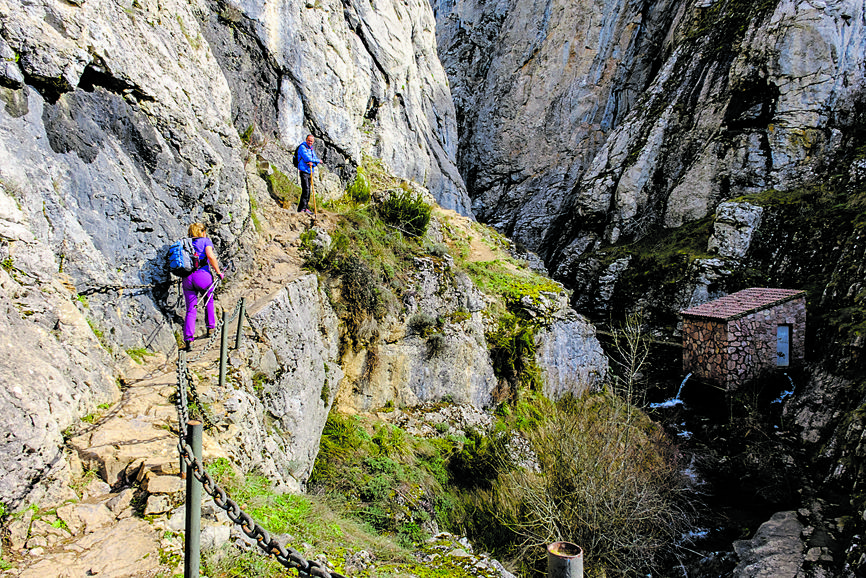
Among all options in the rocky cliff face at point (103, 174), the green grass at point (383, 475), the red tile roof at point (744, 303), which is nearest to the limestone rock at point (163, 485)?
the rocky cliff face at point (103, 174)

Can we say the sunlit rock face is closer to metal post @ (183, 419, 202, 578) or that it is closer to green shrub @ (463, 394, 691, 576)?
green shrub @ (463, 394, 691, 576)

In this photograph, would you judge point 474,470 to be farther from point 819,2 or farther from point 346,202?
point 819,2

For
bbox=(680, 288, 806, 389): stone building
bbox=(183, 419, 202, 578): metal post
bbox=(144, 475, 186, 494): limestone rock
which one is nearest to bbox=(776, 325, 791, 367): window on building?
bbox=(680, 288, 806, 389): stone building

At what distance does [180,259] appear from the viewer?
6.08 meters

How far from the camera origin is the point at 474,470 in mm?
9406

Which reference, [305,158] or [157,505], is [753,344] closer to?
[305,158]

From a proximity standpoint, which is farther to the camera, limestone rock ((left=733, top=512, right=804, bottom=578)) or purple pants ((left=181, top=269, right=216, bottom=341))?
limestone rock ((left=733, top=512, right=804, bottom=578))

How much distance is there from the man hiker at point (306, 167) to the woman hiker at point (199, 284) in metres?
3.72

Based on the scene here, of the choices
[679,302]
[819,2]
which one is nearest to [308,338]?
[679,302]

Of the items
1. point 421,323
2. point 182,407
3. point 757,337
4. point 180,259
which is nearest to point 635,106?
point 757,337

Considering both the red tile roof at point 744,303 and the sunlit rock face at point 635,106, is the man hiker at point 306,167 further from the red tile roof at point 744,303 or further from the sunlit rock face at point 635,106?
the sunlit rock face at point 635,106

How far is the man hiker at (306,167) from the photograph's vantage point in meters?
9.92

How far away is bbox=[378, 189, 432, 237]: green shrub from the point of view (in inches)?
477

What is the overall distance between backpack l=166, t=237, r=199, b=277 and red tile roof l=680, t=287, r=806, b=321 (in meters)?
14.6
